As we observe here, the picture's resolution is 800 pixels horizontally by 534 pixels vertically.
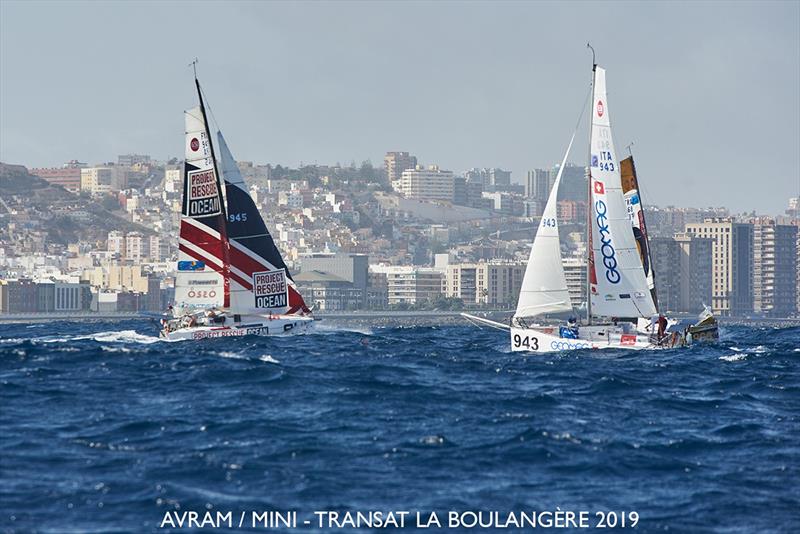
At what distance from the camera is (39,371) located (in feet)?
131

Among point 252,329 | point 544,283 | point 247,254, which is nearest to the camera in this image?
point 544,283

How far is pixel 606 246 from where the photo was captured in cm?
5116

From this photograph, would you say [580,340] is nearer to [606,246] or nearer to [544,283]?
[544,283]

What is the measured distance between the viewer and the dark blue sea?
2278 centimetres

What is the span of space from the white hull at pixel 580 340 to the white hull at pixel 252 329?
9280 mm

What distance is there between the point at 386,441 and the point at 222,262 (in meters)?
29.4

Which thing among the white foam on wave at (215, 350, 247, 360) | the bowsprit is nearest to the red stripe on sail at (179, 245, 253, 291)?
the white foam on wave at (215, 350, 247, 360)

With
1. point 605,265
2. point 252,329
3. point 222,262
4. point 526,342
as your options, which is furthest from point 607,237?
point 222,262

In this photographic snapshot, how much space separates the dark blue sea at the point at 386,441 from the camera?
22.8 metres

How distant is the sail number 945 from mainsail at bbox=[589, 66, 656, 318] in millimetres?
2368

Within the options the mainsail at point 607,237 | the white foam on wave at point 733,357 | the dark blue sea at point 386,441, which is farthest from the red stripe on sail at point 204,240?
the white foam on wave at point 733,357

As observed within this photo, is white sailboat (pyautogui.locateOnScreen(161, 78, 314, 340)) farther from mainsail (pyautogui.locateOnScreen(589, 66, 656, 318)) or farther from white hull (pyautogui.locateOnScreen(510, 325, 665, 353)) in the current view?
mainsail (pyautogui.locateOnScreen(589, 66, 656, 318))

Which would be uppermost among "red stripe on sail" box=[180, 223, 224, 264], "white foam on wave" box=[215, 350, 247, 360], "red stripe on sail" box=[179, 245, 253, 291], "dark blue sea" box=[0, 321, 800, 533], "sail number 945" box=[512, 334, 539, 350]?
"red stripe on sail" box=[180, 223, 224, 264]

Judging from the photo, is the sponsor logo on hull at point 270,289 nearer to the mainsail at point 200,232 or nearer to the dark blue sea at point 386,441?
the mainsail at point 200,232
